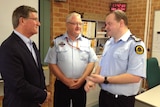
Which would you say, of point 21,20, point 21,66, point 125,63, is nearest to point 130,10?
point 125,63

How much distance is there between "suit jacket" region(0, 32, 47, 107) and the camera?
4.34 feet

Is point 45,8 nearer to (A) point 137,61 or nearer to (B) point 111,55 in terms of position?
(B) point 111,55

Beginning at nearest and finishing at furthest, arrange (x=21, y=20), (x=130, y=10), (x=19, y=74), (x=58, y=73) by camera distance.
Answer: (x=19, y=74), (x=21, y=20), (x=58, y=73), (x=130, y=10)

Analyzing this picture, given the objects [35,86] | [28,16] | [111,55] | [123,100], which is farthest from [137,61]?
[28,16]

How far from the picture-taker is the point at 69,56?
2020 mm

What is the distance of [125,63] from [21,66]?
901 mm

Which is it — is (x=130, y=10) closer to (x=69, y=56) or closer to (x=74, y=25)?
(x=74, y=25)

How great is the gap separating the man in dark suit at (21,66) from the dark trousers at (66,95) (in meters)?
0.50

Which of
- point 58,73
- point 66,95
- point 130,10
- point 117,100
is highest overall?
point 130,10

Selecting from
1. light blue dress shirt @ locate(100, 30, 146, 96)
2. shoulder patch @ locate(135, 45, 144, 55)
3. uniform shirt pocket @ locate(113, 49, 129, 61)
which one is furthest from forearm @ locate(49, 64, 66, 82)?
shoulder patch @ locate(135, 45, 144, 55)

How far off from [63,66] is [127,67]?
822mm

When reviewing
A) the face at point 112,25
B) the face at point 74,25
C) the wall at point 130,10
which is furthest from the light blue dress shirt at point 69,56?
the wall at point 130,10

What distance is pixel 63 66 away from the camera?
2.02m

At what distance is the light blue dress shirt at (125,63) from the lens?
1.43 meters
